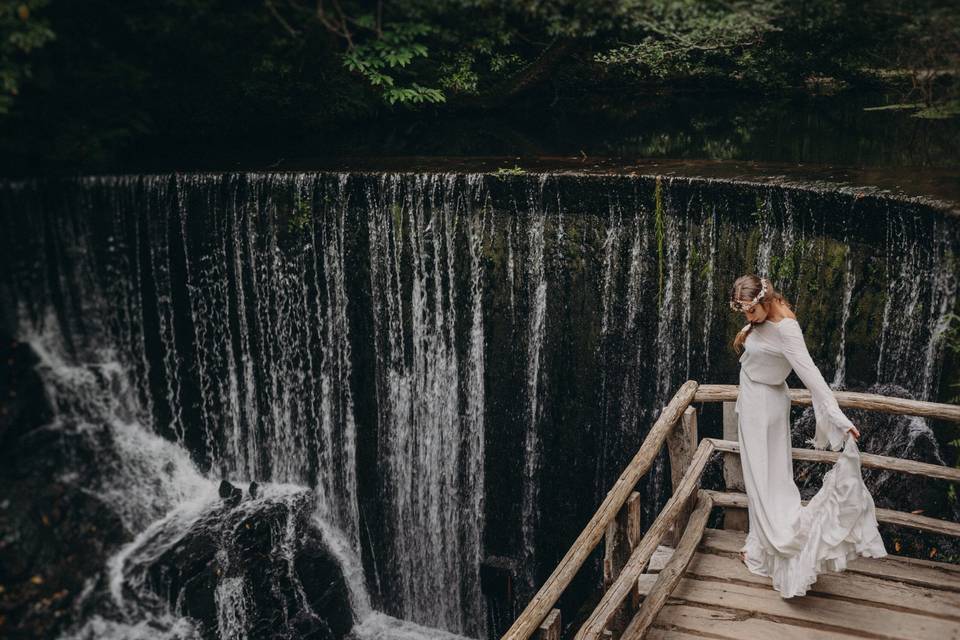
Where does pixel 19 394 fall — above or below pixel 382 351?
below

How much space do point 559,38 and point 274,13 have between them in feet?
18.4

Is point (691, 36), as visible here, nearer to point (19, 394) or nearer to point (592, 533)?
point (592, 533)

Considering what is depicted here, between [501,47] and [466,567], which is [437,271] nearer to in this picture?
[466,567]

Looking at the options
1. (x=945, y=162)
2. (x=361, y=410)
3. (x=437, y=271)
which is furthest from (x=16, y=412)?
(x=945, y=162)

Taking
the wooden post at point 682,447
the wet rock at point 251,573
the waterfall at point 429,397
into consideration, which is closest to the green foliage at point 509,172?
the waterfall at point 429,397

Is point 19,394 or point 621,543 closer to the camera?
point 621,543

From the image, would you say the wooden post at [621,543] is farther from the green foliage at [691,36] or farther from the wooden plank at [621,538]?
the green foliage at [691,36]

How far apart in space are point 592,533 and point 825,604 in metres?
1.54

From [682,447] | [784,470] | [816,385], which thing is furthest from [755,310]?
[682,447]

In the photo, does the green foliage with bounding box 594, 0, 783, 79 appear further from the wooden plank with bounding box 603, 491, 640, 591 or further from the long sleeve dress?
the wooden plank with bounding box 603, 491, 640, 591

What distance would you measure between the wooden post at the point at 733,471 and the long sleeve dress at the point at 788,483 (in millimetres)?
410

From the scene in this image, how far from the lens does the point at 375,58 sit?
27.6ft

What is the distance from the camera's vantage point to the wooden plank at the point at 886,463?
482cm

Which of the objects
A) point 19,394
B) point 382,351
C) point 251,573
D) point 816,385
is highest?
point 816,385
